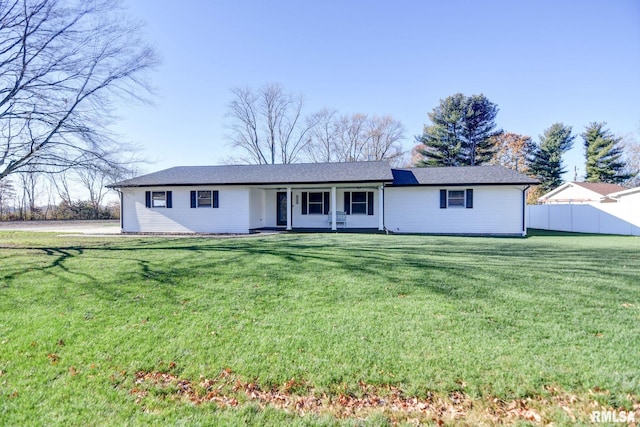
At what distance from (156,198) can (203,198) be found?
8.64 feet

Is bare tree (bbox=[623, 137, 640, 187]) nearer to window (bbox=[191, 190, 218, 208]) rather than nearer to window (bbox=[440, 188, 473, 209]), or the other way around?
window (bbox=[440, 188, 473, 209])

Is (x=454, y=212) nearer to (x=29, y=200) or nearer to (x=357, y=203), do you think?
(x=357, y=203)

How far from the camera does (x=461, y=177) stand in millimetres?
15953

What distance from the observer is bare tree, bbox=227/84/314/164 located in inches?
1433

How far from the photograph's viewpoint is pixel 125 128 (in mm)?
14008

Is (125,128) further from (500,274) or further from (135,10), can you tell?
(500,274)

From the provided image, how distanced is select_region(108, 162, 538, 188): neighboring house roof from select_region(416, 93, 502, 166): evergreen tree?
58.5 ft

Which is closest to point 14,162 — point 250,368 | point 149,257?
point 149,257

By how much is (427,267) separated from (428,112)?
1305 inches

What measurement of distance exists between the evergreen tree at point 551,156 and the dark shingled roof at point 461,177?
25290 millimetres

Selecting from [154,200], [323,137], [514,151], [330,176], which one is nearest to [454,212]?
[330,176]

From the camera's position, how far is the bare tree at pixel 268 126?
3641 centimetres

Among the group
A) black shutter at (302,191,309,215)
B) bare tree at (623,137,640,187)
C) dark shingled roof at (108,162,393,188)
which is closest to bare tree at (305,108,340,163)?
dark shingled roof at (108,162,393,188)

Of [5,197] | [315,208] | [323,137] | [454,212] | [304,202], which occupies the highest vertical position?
[323,137]
